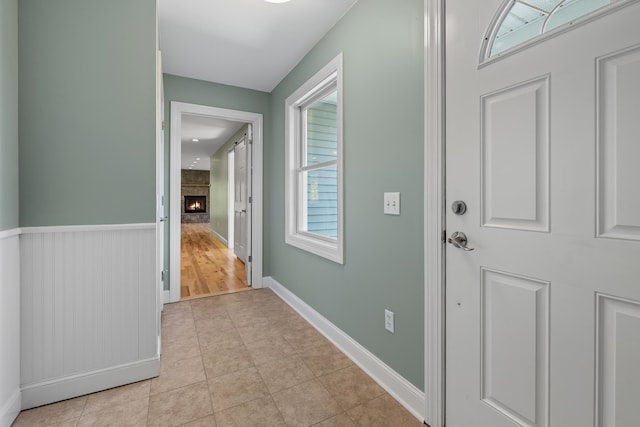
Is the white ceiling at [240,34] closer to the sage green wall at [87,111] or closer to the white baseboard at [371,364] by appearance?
the sage green wall at [87,111]

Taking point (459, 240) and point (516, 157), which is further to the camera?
point (459, 240)

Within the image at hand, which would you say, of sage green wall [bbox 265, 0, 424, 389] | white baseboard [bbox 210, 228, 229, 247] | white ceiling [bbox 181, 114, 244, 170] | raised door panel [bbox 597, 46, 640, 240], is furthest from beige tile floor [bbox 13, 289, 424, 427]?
white baseboard [bbox 210, 228, 229, 247]

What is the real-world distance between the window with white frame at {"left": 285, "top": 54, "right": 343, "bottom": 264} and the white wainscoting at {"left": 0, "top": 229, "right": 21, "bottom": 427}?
1833 mm

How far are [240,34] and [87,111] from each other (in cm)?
132

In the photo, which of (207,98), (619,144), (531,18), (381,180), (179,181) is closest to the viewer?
(619,144)

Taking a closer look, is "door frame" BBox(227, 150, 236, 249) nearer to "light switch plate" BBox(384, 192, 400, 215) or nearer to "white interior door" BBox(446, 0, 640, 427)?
"light switch plate" BBox(384, 192, 400, 215)

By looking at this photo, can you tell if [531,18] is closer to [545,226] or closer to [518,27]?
[518,27]

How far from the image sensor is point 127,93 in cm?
173

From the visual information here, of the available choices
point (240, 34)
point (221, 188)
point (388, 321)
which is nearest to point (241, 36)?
point (240, 34)

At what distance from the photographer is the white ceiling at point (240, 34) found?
6.64 ft

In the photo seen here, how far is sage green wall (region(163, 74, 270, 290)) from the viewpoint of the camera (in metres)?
3.04

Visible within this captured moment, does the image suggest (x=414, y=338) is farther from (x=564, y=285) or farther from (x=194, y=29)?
(x=194, y=29)

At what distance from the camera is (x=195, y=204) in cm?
1350

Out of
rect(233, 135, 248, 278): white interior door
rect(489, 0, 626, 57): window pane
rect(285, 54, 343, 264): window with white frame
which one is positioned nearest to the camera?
rect(489, 0, 626, 57): window pane
